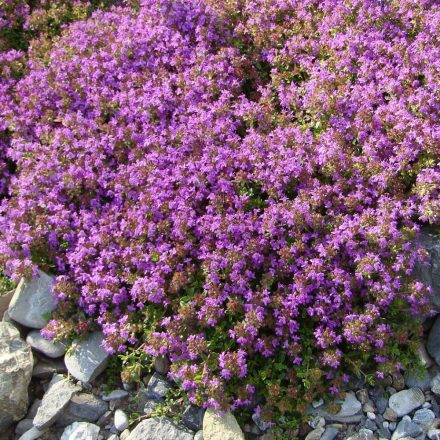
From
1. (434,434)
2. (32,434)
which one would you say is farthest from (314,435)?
(32,434)

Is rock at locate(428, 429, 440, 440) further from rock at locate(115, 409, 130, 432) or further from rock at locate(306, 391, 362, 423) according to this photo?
rock at locate(115, 409, 130, 432)

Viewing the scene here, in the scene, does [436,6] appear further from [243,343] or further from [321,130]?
[243,343]

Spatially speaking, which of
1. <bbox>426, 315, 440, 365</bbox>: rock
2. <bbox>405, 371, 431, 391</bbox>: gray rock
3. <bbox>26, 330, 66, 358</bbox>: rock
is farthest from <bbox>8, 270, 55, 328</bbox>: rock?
<bbox>426, 315, 440, 365</bbox>: rock

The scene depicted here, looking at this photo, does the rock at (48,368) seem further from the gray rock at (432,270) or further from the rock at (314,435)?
the gray rock at (432,270)

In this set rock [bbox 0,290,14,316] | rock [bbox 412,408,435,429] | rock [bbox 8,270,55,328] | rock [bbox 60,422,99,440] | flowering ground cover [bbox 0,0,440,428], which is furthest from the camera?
rock [bbox 0,290,14,316]

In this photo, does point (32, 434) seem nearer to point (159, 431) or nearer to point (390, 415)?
point (159, 431)

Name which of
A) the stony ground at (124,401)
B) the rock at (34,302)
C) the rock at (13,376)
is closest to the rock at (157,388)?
the stony ground at (124,401)
